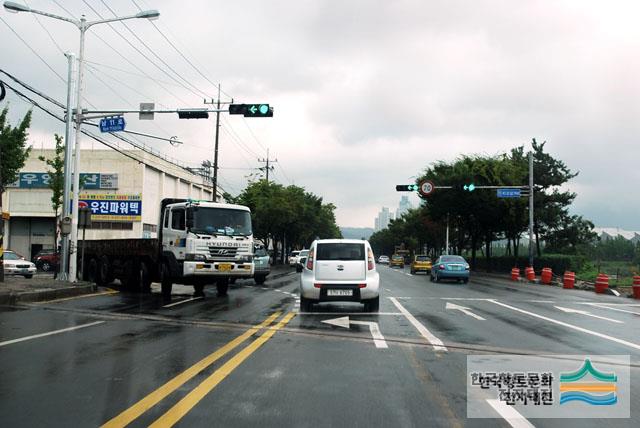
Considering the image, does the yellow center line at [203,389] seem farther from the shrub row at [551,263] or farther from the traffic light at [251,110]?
the shrub row at [551,263]

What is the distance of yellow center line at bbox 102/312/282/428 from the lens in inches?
210

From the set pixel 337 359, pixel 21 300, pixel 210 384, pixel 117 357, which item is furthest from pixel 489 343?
pixel 21 300

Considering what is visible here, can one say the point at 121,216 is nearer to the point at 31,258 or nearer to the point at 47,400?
the point at 31,258

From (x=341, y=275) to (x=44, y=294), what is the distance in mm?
9217

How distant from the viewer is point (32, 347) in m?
9.16

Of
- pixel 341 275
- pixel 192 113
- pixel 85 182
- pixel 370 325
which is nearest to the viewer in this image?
pixel 370 325

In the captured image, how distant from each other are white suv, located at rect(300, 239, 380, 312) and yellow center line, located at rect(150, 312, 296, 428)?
14.3ft

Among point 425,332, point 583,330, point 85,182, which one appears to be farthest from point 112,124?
point 85,182

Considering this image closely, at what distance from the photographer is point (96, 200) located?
1987 inches

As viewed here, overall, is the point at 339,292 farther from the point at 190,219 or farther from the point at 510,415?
the point at 510,415

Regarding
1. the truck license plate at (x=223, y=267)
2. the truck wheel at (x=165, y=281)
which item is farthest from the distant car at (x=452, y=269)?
the truck wheel at (x=165, y=281)

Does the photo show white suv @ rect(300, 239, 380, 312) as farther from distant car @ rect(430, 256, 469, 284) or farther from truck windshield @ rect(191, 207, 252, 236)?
distant car @ rect(430, 256, 469, 284)

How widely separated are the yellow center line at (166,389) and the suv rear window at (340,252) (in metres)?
4.86

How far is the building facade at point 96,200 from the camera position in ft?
165
